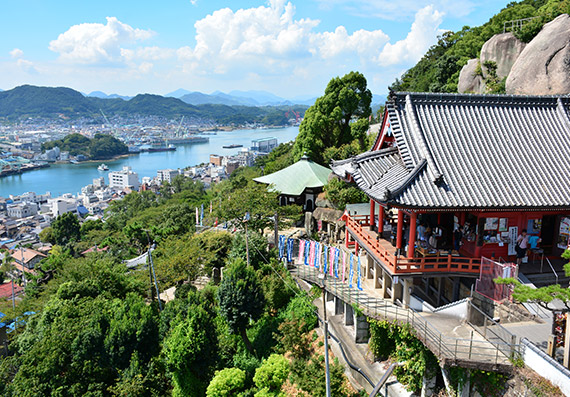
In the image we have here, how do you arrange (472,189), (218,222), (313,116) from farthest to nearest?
(313,116) → (218,222) → (472,189)

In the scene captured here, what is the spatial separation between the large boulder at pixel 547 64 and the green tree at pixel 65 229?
6673 cm

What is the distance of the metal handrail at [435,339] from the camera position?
10.9 meters

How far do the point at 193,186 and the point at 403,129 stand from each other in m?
84.6

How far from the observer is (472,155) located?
14.8m

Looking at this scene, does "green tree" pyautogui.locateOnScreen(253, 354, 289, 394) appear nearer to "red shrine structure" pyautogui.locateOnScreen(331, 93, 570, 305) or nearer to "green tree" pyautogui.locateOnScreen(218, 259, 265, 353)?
"green tree" pyautogui.locateOnScreen(218, 259, 265, 353)

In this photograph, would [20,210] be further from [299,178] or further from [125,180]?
[299,178]

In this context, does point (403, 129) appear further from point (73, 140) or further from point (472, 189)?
point (73, 140)

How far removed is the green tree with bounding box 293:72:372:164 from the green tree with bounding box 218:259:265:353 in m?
19.4

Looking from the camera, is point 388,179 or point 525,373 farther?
point 388,179

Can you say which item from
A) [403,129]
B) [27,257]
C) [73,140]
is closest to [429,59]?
[403,129]

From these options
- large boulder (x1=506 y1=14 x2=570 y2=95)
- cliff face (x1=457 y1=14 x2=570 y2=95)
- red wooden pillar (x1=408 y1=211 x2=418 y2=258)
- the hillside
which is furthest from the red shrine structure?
the hillside

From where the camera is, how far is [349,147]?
3172 cm

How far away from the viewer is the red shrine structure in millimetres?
13477

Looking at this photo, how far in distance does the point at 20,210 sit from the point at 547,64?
384ft
